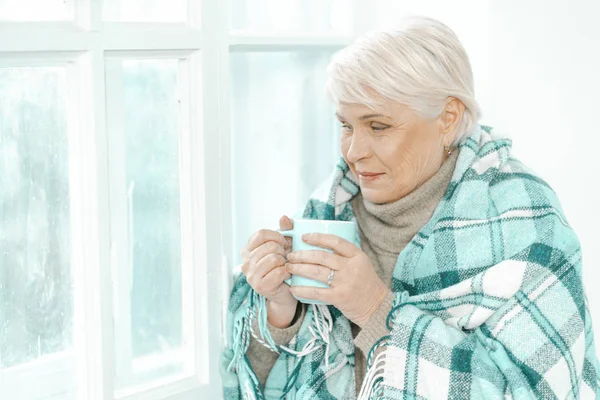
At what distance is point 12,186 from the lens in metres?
1.40

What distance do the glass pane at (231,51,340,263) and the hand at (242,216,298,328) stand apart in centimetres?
26

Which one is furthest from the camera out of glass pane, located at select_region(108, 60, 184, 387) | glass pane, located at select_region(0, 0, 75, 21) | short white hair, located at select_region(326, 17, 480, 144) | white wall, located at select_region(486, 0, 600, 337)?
white wall, located at select_region(486, 0, 600, 337)

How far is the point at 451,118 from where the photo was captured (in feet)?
5.04

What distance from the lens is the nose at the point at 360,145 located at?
1.50 metres

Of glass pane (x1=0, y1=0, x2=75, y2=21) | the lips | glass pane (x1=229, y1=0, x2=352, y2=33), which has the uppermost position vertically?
glass pane (x1=229, y1=0, x2=352, y2=33)

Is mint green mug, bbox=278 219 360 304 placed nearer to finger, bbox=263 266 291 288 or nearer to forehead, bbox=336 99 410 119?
finger, bbox=263 266 291 288

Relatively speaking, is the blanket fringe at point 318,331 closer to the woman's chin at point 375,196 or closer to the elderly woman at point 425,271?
the elderly woman at point 425,271

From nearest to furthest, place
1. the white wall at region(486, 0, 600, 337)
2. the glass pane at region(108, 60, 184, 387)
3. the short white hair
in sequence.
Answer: the short white hair
the glass pane at region(108, 60, 184, 387)
the white wall at region(486, 0, 600, 337)

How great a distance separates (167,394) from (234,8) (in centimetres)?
76

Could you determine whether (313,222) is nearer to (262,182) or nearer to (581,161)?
(262,182)

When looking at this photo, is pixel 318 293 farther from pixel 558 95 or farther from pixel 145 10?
pixel 558 95

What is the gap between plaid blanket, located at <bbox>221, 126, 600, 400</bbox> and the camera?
55.4 inches

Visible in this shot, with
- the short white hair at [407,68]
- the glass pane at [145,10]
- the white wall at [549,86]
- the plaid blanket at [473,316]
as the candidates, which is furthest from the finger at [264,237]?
the white wall at [549,86]

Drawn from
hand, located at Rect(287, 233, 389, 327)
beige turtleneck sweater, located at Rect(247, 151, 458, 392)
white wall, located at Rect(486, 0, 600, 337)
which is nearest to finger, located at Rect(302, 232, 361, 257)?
hand, located at Rect(287, 233, 389, 327)
